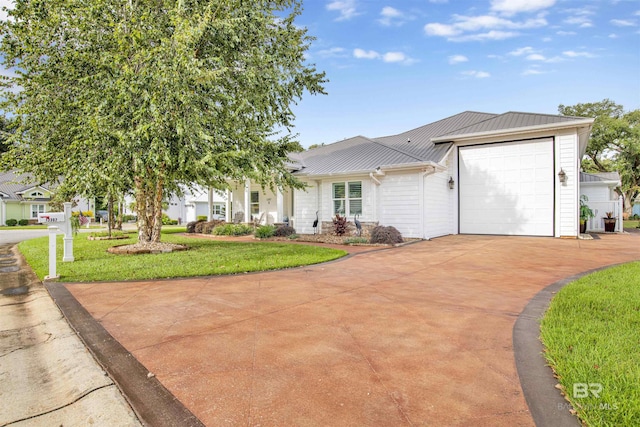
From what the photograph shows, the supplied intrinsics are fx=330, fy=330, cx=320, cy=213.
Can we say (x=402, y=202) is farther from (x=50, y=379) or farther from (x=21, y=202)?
(x=21, y=202)

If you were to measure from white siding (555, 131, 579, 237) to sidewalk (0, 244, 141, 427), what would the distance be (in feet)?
49.7

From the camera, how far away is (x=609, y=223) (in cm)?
1599

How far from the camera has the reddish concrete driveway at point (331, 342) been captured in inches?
84.5

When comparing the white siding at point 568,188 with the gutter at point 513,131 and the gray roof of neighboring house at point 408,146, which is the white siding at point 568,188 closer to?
the gutter at point 513,131

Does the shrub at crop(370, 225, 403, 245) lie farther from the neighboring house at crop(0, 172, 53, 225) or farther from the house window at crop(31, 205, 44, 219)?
the house window at crop(31, 205, 44, 219)

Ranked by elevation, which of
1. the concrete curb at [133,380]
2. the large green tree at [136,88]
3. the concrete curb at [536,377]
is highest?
the large green tree at [136,88]

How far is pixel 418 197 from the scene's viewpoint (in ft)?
41.8

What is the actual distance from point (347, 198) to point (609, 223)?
13.0 metres

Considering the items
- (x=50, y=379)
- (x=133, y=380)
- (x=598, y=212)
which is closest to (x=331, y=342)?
(x=133, y=380)

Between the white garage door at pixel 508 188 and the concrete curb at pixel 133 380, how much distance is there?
47.9 ft

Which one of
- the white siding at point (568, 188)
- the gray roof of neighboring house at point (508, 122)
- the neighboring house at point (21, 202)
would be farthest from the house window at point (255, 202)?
the neighboring house at point (21, 202)

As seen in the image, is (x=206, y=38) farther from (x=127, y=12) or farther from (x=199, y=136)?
(x=199, y=136)

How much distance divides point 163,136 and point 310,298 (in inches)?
229

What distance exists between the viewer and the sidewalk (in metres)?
2.05
